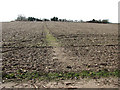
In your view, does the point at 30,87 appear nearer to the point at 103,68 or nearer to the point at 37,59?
the point at 37,59

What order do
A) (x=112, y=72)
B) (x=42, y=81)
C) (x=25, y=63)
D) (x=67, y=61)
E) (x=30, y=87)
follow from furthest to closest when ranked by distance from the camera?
1. (x=67, y=61)
2. (x=25, y=63)
3. (x=112, y=72)
4. (x=42, y=81)
5. (x=30, y=87)

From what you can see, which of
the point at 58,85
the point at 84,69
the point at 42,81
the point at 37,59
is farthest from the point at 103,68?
the point at 37,59

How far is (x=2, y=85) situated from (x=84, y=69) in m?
2.06

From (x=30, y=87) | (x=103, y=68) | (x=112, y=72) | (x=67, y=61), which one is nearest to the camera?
(x=30, y=87)

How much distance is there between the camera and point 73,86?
2.68 meters

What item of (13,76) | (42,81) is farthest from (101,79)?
(13,76)

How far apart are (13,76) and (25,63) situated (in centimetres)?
89

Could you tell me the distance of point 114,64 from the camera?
3959 millimetres

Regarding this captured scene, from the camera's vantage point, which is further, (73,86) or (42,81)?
(42,81)

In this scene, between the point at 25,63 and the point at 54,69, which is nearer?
the point at 54,69

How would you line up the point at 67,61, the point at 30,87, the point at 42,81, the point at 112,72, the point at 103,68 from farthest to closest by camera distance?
the point at 67,61
the point at 103,68
the point at 112,72
the point at 42,81
the point at 30,87

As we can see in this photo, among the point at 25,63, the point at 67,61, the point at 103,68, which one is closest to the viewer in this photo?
the point at 103,68

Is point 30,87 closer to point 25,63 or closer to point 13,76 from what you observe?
point 13,76

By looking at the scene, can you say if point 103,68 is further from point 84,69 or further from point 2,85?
point 2,85
